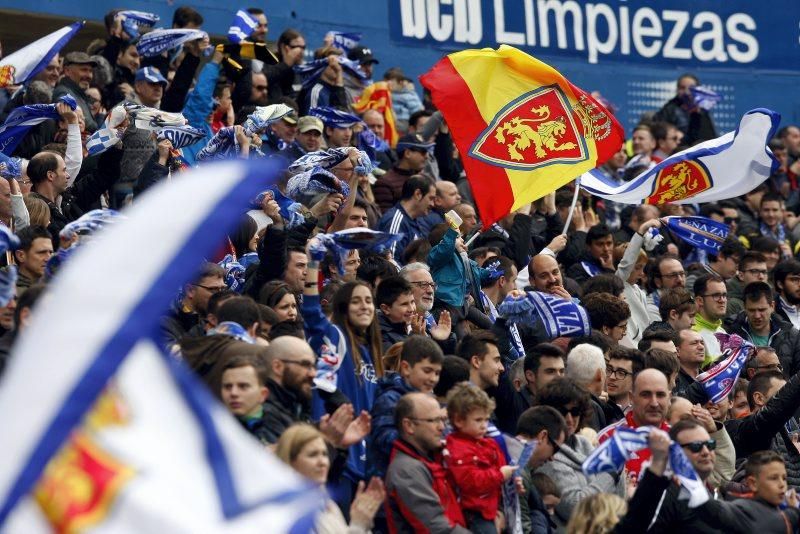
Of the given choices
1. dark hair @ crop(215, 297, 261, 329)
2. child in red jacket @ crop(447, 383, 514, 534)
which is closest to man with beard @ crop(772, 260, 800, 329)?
child in red jacket @ crop(447, 383, 514, 534)

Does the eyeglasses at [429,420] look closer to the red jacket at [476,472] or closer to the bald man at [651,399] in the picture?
the red jacket at [476,472]

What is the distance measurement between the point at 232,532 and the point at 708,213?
47.3ft

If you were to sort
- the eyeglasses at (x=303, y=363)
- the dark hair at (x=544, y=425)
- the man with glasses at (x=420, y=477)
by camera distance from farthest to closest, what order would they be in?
the dark hair at (x=544, y=425) < the man with glasses at (x=420, y=477) < the eyeglasses at (x=303, y=363)

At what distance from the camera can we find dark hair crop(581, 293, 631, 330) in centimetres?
1209

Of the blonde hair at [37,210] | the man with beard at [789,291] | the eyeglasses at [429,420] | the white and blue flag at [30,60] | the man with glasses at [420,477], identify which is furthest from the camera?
the man with beard at [789,291]

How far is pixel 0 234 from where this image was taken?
7.55 m

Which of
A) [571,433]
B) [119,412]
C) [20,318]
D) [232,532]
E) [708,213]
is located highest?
[119,412]

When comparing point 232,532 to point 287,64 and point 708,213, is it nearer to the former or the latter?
point 287,64

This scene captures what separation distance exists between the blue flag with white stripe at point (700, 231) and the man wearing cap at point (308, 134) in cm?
326

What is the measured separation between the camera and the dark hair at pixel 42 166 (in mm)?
11141

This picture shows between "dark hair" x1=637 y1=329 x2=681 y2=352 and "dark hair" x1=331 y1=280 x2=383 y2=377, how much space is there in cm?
286

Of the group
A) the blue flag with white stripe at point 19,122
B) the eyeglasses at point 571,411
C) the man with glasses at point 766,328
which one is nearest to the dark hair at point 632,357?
the eyeglasses at point 571,411

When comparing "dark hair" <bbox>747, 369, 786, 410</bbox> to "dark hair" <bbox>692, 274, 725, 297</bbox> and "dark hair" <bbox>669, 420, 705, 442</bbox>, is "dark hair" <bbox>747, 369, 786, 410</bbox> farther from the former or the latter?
"dark hair" <bbox>669, 420, 705, 442</bbox>

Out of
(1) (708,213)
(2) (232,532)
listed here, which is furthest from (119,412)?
(1) (708,213)
